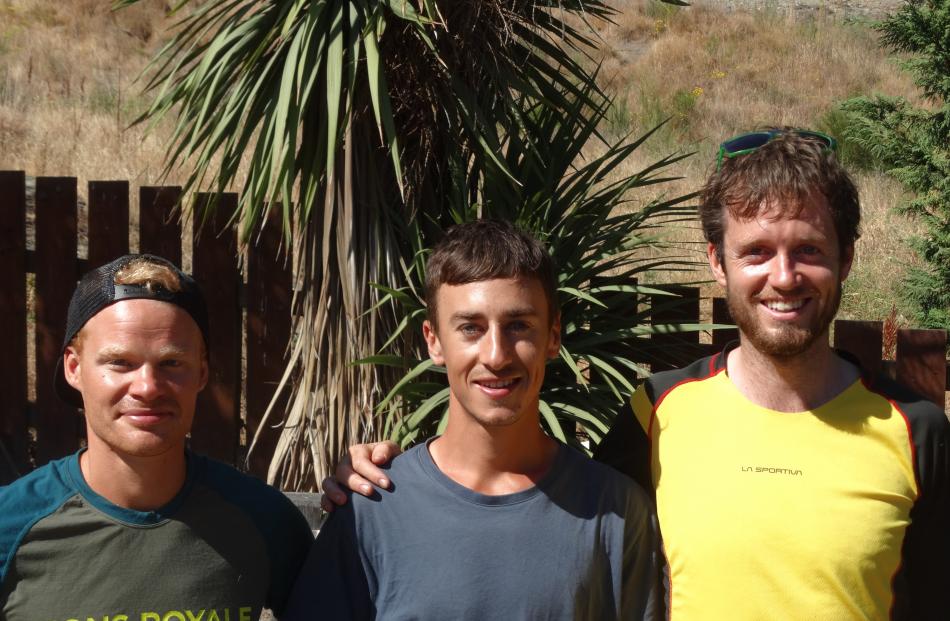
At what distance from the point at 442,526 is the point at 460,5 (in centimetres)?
323

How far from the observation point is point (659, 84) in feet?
51.3

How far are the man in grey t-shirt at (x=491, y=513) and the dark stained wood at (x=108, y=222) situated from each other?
11.4ft

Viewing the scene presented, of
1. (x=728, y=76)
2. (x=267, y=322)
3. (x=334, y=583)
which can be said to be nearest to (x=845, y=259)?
(x=334, y=583)

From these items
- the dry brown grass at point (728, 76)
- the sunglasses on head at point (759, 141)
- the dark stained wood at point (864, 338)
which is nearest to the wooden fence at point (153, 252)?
the dark stained wood at point (864, 338)

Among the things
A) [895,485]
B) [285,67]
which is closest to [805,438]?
[895,485]

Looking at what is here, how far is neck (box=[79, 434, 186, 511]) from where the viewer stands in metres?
2.01

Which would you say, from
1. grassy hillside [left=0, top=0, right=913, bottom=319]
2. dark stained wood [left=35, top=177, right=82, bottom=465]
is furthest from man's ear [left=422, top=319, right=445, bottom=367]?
grassy hillside [left=0, top=0, right=913, bottom=319]

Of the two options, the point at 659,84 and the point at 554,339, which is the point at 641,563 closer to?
the point at 554,339

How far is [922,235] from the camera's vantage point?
902 cm

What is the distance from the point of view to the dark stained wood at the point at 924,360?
4.50 m

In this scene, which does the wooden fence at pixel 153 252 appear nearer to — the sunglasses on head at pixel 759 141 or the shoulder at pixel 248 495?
the sunglasses on head at pixel 759 141

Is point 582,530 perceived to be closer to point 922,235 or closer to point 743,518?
point 743,518

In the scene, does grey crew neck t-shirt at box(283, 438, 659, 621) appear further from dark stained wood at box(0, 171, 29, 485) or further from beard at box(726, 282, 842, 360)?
dark stained wood at box(0, 171, 29, 485)

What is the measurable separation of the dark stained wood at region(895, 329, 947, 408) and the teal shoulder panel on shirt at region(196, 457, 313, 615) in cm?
326
